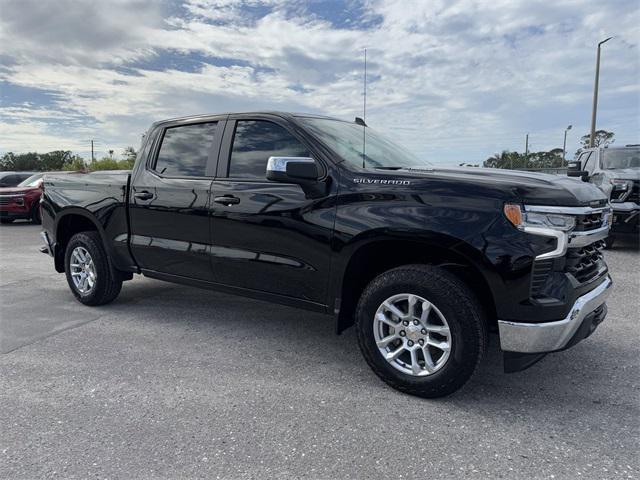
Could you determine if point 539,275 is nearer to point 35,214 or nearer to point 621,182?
point 621,182

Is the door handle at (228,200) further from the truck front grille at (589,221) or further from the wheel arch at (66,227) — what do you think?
the truck front grille at (589,221)

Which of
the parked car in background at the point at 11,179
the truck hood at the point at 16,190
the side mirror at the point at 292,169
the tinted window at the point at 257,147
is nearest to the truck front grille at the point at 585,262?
the side mirror at the point at 292,169

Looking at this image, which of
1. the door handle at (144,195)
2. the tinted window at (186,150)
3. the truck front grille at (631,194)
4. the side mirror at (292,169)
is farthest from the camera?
the truck front grille at (631,194)

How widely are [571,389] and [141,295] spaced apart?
4.48 m

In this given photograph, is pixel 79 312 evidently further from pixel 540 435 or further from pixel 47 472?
pixel 540 435

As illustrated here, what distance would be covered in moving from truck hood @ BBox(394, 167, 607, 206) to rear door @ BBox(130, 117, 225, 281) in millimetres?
1735

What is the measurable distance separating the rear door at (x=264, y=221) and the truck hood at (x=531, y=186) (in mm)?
765

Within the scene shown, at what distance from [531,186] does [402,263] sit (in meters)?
0.99

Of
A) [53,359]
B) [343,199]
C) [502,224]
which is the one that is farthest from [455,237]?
[53,359]

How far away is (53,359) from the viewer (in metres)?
3.76

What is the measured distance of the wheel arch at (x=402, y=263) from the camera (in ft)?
9.61

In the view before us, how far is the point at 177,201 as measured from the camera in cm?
422

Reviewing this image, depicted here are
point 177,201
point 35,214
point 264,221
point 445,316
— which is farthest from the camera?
point 35,214

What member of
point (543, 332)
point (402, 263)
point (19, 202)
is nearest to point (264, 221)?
point (402, 263)
